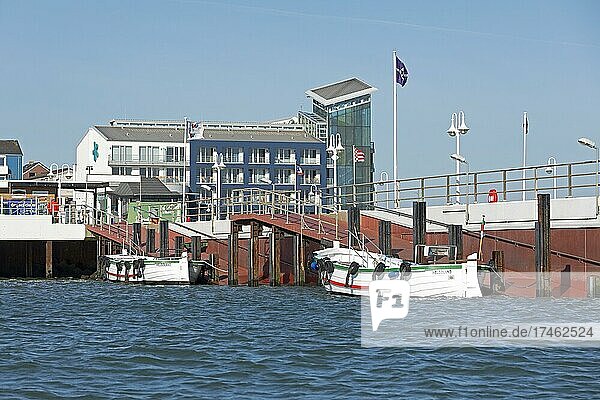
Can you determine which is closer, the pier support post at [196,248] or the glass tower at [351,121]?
the pier support post at [196,248]

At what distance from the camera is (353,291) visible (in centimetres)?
3397

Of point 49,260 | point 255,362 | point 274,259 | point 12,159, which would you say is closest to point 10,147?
point 12,159

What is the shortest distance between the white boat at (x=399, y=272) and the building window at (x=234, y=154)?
7751cm

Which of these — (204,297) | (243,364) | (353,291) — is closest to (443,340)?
(243,364)

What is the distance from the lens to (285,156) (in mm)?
114438

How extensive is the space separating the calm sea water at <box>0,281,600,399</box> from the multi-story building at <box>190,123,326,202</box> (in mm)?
84052

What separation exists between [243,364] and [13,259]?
4492 cm

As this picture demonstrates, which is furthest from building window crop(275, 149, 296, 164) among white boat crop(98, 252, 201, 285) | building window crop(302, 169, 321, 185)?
white boat crop(98, 252, 201, 285)

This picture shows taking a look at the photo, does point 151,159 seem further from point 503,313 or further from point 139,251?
point 503,313

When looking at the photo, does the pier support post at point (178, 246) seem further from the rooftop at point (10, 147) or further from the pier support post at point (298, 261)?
the rooftop at point (10, 147)

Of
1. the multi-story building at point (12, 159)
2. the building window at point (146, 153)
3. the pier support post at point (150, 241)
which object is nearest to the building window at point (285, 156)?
the building window at point (146, 153)

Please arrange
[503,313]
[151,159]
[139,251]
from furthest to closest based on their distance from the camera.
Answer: [151,159] → [139,251] → [503,313]

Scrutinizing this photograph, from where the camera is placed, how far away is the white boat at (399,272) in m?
31.0

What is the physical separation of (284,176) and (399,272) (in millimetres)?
84025
